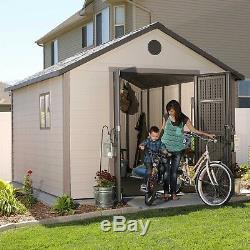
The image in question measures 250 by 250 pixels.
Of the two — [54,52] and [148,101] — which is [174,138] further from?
[54,52]

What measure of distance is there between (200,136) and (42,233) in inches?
129

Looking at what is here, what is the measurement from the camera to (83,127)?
8930mm

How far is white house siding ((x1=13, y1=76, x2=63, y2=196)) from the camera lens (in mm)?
9109

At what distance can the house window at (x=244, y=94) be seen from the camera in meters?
18.8

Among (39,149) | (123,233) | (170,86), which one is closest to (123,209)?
(123,233)

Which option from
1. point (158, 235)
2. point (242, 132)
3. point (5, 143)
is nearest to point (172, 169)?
point (158, 235)

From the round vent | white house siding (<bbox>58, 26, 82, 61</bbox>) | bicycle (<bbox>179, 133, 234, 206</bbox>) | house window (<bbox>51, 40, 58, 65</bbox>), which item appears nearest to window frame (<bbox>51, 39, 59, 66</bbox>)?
house window (<bbox>51, 40, 58, 65</bbox>)

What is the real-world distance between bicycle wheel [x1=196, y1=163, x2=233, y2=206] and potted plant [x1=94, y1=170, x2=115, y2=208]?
1.42m

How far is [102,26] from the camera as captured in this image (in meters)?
18.9

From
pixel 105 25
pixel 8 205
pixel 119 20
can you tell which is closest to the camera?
pixel 8 205

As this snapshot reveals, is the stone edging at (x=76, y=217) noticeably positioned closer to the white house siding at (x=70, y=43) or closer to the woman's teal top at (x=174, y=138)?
the woman's teal top at (x=174, y=138)

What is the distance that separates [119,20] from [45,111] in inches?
342

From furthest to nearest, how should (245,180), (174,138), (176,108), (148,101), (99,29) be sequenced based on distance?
(99,29) < (148,101) < (245,180) < (174,138) < (176,108)

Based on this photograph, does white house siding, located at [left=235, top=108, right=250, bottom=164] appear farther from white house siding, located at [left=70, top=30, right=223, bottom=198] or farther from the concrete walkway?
white house siding, located at [left=70, top=30, right=223, bottom=198]
